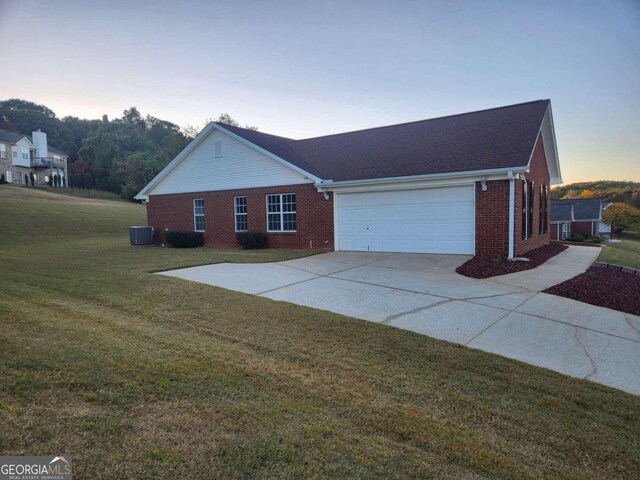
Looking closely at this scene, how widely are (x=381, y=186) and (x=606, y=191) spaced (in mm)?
84325

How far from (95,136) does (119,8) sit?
60.0 metres

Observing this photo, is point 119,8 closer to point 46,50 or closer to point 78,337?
point 46,50

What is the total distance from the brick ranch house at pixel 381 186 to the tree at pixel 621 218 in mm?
42286

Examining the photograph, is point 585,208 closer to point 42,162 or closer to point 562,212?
point 562,212

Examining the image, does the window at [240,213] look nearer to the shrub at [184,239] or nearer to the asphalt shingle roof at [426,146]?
the shrub at [184,239]

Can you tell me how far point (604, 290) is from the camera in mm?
9305

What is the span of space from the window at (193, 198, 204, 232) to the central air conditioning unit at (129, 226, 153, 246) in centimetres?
273

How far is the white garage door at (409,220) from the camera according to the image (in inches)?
526

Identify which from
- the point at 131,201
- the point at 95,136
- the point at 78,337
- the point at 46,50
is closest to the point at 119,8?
the point at 46,50

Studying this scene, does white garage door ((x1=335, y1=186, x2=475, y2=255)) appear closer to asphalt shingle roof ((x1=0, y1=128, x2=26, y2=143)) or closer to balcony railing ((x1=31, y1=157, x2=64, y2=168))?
asphalt shingle roof ((x1=0, y1=128, x2=26, y2=143))

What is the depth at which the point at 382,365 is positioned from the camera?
4762 mm

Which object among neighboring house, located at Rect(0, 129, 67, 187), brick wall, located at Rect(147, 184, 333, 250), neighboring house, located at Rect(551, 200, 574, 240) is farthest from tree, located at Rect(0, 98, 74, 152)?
neighboring house, located at Rect(551, 200, 574, 240)

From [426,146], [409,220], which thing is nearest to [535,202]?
[426,146]

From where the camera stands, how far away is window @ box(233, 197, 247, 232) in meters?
18.6
